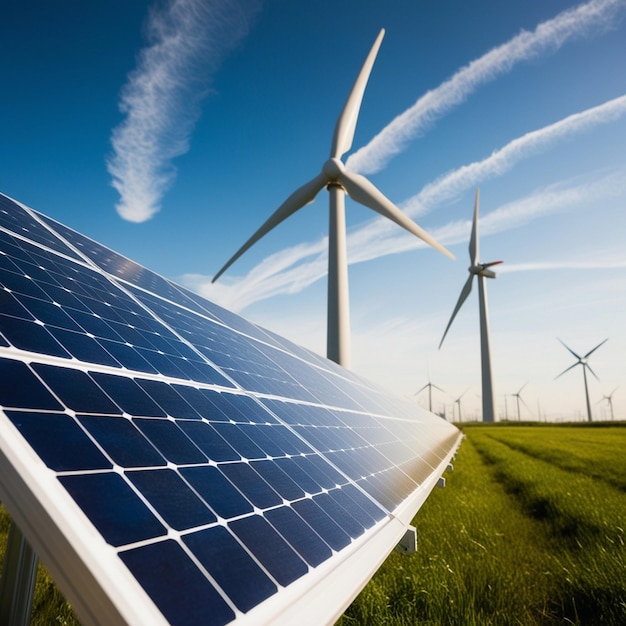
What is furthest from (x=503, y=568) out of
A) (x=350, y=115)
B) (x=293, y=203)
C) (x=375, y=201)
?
(x=350, y=115)

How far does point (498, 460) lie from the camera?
25922 mm

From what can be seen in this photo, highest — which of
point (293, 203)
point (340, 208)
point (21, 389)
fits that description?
point (293, 203)

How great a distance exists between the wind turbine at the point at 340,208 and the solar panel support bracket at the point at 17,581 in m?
27.5

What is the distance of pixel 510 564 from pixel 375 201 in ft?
98.0

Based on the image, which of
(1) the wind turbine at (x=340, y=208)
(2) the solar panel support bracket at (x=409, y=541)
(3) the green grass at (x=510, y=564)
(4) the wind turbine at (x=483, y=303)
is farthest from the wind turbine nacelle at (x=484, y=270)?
(2) the solar panel support bracket at (x=409, y=541)

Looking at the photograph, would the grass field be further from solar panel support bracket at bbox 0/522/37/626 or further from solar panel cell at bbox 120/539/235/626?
solar panel cell at bbox 120/539/235/626

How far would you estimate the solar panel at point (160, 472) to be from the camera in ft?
7.98

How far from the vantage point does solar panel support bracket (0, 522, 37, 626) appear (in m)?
4.03

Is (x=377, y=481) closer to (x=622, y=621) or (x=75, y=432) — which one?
(x=622, y=621)

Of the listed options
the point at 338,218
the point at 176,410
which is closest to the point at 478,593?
the point at 176,410

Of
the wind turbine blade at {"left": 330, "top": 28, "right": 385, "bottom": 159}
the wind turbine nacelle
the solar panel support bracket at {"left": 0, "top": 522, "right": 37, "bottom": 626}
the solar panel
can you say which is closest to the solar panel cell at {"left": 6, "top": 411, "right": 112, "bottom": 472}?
the solar panel

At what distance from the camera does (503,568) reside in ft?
25.6

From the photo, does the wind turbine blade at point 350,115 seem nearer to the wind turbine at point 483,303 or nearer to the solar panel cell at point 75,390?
the solar panel cell at point 75,390

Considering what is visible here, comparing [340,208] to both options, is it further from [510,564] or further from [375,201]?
[510,564]
